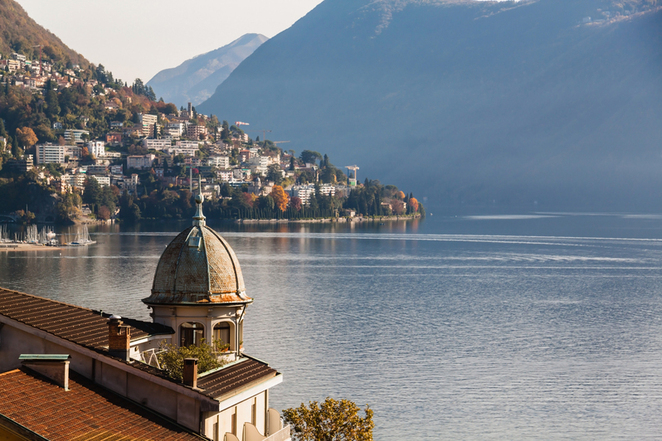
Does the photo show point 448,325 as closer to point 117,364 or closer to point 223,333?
point 223,333

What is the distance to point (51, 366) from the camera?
13.7 metres

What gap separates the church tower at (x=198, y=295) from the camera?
17797 mm

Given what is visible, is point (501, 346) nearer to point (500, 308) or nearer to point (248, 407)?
point (500, 308)

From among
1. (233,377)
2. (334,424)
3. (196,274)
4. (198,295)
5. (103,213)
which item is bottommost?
(334,424)

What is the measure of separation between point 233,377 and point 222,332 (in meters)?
1.89

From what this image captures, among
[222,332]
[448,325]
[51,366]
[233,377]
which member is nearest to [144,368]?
[51,366]

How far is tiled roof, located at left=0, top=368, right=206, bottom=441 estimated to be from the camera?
1220 cm

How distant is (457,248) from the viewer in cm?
12644

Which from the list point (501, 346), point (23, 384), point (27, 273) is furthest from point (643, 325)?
point (27, 273)

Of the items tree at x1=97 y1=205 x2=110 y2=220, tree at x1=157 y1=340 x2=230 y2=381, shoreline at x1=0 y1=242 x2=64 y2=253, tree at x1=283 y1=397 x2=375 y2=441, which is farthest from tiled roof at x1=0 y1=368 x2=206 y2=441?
tree at x1=97 y1=205 x2=110 y2=220

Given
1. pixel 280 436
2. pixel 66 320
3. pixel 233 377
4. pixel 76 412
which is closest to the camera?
pixel 76 412

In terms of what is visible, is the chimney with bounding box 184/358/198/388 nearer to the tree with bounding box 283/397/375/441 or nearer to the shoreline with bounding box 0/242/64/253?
the tree with bounding box 283/397/375/441

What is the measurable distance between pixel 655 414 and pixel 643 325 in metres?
23.8

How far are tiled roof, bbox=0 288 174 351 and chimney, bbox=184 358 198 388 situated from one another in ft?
5.78
